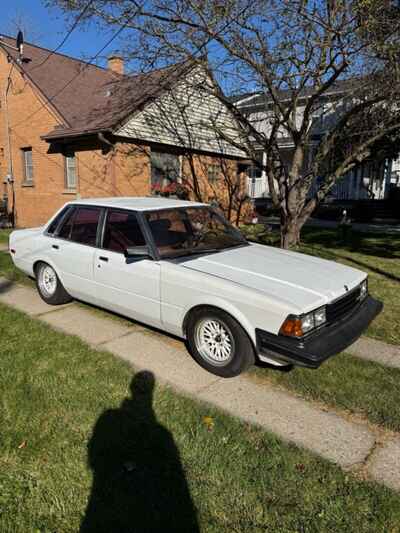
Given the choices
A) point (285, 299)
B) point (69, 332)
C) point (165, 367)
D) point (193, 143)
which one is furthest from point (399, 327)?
point (193, 143)

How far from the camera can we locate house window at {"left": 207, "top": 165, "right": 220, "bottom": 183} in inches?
600

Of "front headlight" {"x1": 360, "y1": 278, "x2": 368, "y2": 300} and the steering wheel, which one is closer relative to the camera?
"front headlight" {"x1": 360, "y1": 278, "x2": 368, "y2": 300}

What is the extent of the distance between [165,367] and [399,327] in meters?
3.17

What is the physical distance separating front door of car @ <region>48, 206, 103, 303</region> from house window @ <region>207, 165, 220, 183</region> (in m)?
10.5

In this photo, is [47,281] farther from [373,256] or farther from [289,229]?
[373,256]

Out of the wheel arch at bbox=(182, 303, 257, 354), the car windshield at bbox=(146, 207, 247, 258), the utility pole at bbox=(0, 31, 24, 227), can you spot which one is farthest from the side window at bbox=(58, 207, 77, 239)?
the utility pole at bbox=(0, 31, 24, 227)

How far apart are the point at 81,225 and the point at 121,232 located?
0.87m

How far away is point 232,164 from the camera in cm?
1633

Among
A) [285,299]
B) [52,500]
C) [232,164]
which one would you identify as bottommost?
[52,500]

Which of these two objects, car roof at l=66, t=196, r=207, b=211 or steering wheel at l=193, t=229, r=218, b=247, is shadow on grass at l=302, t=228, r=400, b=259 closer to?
steering wheel at l=193, t=229, r=218, b=247

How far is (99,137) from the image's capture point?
11.1 metres

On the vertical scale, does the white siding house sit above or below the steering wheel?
above

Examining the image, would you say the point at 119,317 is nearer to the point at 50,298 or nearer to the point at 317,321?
the point at 50,298

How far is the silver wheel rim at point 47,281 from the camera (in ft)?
18.5
